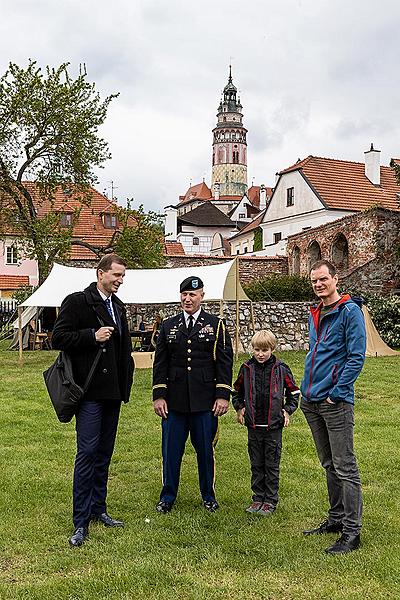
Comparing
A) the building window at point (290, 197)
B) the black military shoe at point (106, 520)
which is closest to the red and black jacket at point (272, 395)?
the black military shoe at point (106, 520)

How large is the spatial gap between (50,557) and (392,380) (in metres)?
10.0

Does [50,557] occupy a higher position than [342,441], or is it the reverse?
[342,441]

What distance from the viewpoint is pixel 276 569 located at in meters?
4.00

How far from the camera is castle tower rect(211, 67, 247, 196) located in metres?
120

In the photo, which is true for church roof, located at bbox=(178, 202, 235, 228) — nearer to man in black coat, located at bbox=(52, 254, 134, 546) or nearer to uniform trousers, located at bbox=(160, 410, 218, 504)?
uniform trousers, located at bbox=(160, 410, 218, 504)

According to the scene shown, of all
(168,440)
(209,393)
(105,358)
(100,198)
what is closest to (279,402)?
(209,393)

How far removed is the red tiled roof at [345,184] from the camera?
34250 millimetres

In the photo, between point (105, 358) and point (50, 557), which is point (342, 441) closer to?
point (105, 358)

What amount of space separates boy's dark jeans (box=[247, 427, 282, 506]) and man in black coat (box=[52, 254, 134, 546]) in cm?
112

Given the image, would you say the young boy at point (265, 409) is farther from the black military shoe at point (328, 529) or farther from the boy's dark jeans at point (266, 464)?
the black military shoe at point (328, 529)

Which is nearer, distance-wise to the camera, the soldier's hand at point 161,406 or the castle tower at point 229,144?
the soldier's hand at point 161,406

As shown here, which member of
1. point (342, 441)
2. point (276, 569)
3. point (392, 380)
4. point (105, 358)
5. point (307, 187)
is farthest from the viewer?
point (307, 187)

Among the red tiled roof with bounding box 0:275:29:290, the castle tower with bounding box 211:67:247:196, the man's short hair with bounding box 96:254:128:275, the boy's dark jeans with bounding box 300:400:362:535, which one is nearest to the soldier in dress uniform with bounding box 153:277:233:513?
the man's short hair with bounding box 96:254:128:275

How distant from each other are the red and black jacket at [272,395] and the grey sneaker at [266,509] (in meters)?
0.59
